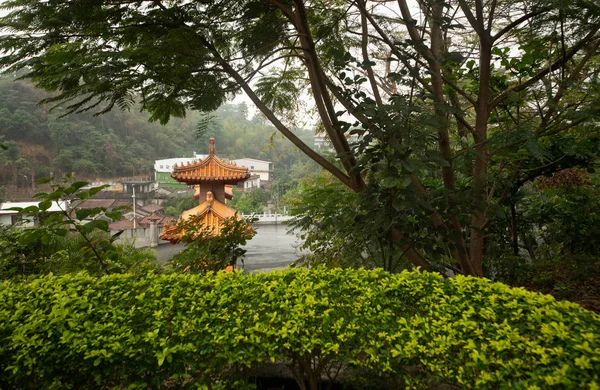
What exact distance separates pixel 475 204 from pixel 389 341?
0.99 meters

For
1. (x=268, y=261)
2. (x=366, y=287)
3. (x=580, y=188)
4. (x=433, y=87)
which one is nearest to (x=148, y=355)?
(x=366, y=287)

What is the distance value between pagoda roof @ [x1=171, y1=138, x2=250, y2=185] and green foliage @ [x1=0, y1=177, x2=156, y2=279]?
331 cm

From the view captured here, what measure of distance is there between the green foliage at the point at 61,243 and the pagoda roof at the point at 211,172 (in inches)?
130

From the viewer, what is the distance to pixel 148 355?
122 cm

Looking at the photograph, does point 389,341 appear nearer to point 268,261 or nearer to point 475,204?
point 475,204

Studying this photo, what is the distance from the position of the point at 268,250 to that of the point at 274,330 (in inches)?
442

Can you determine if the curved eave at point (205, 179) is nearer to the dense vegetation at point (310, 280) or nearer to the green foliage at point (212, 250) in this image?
the green foliage at point (212, 250)

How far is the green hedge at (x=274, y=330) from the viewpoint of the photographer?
112 centimetres

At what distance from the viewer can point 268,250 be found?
12320 mm

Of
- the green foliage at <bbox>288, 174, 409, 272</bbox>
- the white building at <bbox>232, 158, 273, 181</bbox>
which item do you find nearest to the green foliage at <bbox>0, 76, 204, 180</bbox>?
the white building at <bbox>232, 158, 273, 181</bbox>

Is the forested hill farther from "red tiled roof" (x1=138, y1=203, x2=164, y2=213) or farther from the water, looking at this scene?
the water

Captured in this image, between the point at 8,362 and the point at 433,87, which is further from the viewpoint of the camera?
the point at 433,87

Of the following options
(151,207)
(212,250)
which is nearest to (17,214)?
(212,250)

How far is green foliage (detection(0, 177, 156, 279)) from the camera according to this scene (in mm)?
1635
